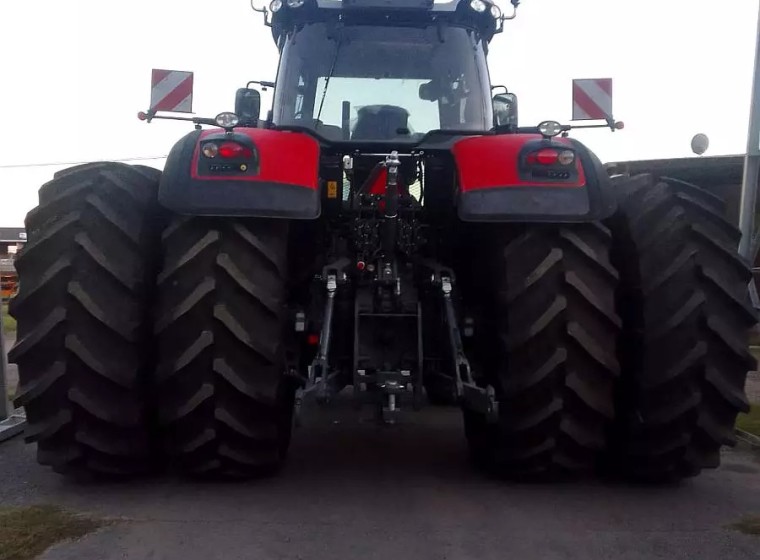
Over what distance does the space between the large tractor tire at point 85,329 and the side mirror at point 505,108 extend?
257cm

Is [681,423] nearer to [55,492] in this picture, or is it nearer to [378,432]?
[378,432]

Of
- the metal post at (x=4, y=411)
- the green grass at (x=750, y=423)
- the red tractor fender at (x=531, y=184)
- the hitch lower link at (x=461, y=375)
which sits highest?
the red tractor fender at (x=531, y=184)

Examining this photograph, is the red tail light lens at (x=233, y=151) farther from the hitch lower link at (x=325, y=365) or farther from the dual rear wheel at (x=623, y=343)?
the dual rear wheel at (x=623, y=343)

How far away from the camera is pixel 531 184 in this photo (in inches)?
160

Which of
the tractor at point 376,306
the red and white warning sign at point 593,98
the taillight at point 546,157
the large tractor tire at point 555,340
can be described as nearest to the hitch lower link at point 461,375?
the tractor at point 376,306

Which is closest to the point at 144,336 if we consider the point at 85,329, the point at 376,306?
the point at 85,329

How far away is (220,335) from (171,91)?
2308 mm

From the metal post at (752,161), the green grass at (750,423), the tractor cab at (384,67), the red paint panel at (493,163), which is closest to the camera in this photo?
the red paint panel at (493,163)

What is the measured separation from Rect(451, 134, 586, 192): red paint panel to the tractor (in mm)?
11

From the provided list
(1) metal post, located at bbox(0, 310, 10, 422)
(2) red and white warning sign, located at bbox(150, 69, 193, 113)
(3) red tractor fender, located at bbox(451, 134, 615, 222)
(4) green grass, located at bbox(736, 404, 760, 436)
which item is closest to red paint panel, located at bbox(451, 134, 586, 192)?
(3) red tractor fender, located at bbox(451, 134, 615, 222)

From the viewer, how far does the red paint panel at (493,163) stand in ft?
13.4

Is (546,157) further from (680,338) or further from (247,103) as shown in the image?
(247,103)

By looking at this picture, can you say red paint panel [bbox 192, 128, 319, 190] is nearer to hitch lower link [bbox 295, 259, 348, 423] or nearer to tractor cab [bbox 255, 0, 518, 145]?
hitch lower link [bbox 295, 259, 348, 423]

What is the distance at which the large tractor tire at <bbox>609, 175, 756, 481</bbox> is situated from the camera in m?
4.16
